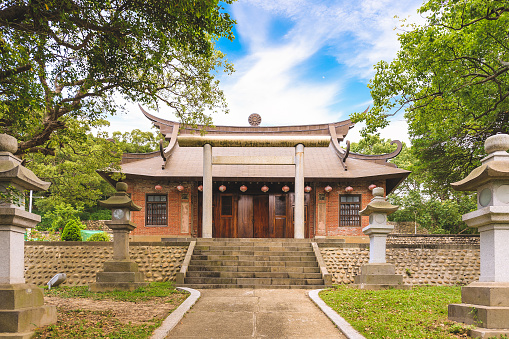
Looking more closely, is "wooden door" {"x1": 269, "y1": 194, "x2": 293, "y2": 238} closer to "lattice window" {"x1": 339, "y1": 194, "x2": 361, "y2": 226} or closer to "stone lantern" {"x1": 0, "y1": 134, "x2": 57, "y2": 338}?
"lattice window" {"x1": 339, "y1": 194, "x2": 361, "y2": 226}

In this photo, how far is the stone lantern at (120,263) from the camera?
31.7ft

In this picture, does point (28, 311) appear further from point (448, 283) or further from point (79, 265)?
point (448, 283)

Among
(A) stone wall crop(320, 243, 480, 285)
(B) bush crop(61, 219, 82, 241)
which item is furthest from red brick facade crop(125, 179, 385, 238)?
(A) stone wall crop(320, 243, 480, 285)

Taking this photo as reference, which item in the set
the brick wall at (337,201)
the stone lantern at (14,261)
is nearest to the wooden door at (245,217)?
the brick wall at (337,201)

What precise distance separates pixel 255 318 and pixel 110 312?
264cm

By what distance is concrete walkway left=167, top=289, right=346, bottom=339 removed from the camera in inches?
217

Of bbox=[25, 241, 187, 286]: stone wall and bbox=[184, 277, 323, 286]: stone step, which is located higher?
bbox=[25, 241, 187, 286]: stone wall

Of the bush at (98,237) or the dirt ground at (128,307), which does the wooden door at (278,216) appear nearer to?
the bush at (98,237)

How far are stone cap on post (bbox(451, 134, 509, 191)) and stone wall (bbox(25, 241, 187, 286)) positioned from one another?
9.35 meters

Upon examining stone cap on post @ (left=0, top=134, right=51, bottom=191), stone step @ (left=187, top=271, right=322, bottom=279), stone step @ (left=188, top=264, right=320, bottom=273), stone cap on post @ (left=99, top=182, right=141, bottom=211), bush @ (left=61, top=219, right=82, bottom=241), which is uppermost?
stone cap on post @ (left=0, top=134, right=51, bottom=191)

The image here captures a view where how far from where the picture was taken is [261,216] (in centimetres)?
1883

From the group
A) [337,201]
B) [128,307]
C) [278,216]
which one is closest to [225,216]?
[278,216]

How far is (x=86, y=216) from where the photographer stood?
1183 inches

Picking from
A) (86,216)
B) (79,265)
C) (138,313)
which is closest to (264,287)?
(138,313)
